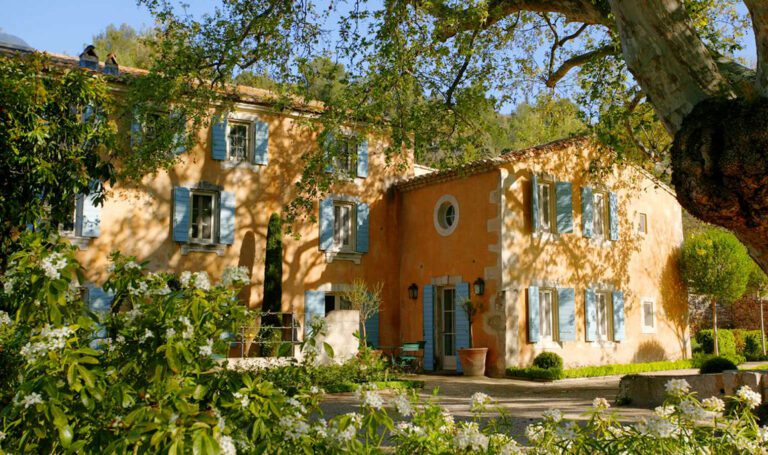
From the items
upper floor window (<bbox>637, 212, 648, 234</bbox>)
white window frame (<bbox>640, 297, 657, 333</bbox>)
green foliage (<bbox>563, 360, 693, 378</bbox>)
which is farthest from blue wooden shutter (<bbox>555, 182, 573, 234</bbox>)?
white window frame (<bbox>640, 297, 657, 333</bbox>)

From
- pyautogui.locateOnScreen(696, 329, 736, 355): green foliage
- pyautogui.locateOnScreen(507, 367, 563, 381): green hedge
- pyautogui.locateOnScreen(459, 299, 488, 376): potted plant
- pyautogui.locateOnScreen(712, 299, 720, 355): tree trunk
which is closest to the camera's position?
pyautogui.locateOnScreen(507, 367, 563, 381): green hedge

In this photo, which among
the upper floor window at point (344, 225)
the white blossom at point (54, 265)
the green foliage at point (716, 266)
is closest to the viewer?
the white blossom at point (54, 265)

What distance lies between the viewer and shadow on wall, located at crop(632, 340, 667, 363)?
19.2 meters

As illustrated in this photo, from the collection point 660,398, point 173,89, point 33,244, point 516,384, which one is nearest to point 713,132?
point 33,244

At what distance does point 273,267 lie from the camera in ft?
56.0

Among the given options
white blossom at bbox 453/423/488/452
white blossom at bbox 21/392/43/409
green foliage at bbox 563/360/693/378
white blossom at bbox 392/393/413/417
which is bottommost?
green foliage at bbox 563/360/693/378

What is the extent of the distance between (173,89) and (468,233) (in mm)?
8495

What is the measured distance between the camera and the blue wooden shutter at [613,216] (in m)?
19.0

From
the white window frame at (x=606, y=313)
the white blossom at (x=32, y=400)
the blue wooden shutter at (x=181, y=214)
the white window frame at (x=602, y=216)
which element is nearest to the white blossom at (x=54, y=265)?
the white blossom at (x=32, y=400)

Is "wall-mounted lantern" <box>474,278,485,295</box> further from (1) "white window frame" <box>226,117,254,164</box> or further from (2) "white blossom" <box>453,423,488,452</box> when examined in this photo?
(2) "white blossom" <box>453,423,488,452</box>

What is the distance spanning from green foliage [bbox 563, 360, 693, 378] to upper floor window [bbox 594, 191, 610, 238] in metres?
3.54

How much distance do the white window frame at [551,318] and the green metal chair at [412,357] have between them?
9.55ft

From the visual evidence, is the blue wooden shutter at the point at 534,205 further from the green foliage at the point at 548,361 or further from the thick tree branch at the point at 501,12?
the thick tree branch at the point at 501,12

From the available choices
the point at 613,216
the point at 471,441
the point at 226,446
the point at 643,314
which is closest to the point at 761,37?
the point at 471,441
